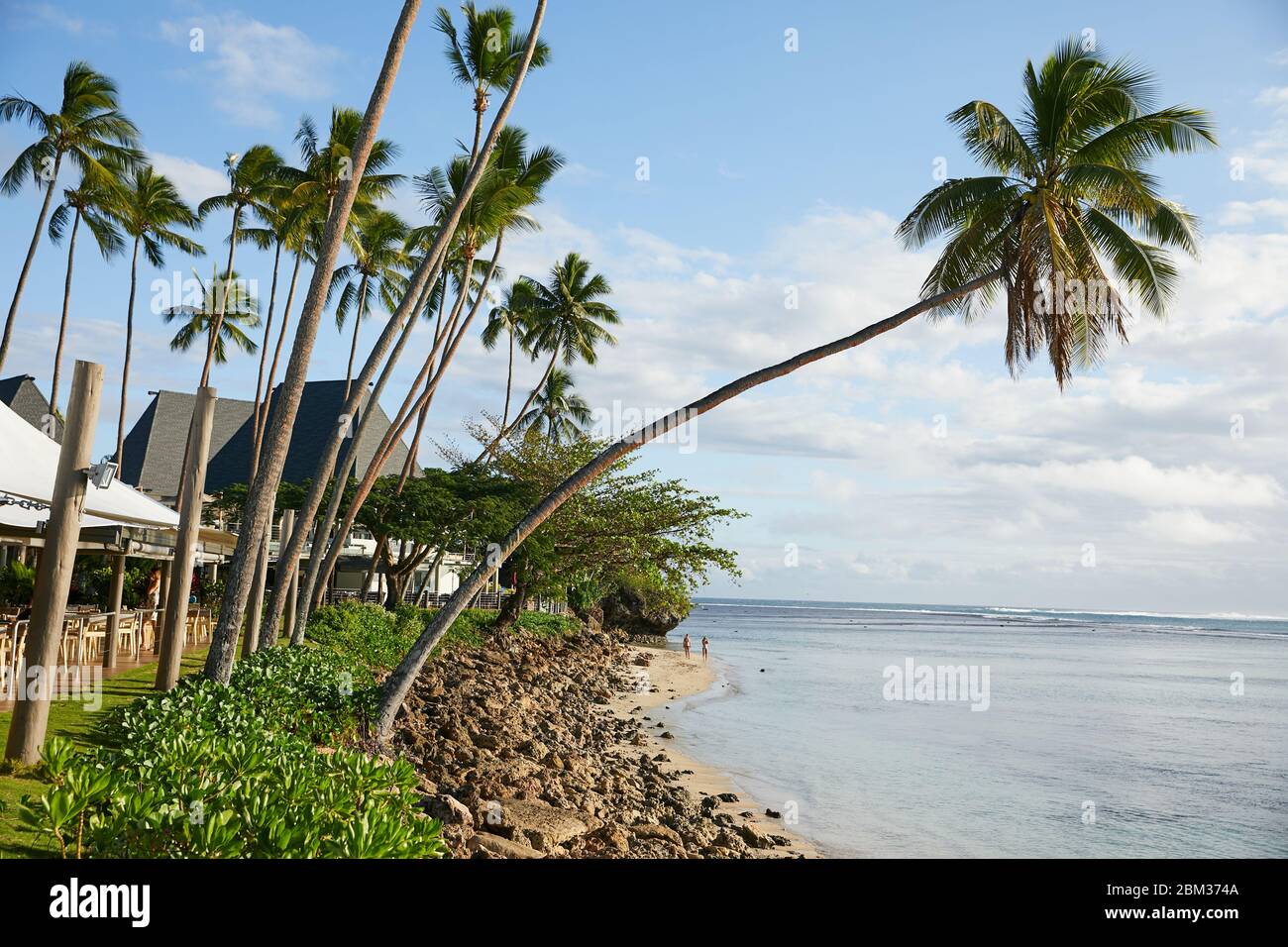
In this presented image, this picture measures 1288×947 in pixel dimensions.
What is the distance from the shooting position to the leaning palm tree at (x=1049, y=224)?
10.8 metres

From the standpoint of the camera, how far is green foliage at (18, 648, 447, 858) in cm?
405

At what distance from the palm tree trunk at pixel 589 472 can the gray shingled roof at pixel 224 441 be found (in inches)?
1053

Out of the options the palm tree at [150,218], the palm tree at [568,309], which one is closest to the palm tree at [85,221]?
the palm tree at [150,218]

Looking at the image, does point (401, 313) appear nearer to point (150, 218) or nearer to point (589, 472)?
point (589, 472)

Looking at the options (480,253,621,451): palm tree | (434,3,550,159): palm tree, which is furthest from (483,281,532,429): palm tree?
(434,3,550,159): palm tree

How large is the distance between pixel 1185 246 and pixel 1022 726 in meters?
14.0

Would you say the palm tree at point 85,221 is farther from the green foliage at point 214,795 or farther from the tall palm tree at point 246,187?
the green foliage at point 214,795

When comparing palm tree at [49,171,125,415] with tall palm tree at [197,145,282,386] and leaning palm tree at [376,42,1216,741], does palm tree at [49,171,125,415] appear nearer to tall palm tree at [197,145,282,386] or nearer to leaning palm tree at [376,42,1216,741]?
tall palm tree at [197,145,282,386]

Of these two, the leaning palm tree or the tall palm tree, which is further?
the tall palm tree

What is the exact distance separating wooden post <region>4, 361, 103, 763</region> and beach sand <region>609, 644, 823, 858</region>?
7341mm
